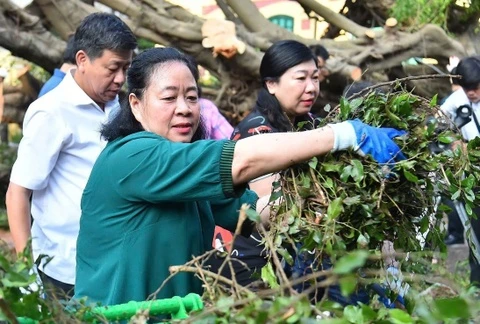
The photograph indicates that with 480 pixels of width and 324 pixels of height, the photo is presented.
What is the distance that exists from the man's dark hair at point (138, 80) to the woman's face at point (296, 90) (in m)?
1.63

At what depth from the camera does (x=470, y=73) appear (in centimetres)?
671

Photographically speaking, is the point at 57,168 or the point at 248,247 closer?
the point at 57,168

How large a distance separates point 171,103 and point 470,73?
13.0 feet

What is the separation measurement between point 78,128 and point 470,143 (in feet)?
6.07

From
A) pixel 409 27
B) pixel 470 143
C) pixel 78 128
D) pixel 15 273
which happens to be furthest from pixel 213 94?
pixel 15 273

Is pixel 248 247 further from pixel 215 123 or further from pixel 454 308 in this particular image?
pixel 454 308

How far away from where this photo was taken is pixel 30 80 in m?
10.2

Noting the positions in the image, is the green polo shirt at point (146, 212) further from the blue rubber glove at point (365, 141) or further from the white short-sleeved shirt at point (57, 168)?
the white short-sleeved shirt at point (57, 168)

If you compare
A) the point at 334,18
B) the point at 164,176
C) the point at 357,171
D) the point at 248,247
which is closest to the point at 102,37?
the point at 248,247

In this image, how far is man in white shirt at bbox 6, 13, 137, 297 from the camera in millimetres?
4227

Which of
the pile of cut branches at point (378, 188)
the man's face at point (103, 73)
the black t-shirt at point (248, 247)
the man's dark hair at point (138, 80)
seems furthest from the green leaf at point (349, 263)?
the man's face at point (103, 73)

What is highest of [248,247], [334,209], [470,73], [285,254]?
[334,209]

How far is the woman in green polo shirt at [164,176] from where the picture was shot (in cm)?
292

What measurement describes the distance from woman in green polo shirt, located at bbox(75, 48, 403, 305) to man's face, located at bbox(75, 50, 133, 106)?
98cm
